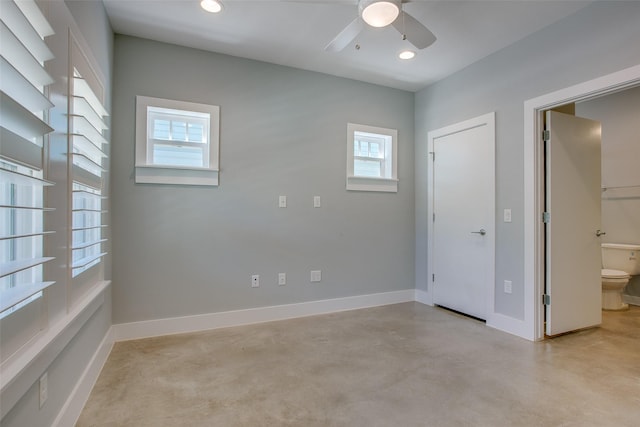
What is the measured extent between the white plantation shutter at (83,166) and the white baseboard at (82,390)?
2.06 ft

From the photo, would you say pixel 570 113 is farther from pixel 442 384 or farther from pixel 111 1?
pixel 111 1

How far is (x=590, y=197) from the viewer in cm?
314

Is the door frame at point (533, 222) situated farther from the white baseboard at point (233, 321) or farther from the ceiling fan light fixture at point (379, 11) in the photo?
the ceiling fan light fixture at point (379, 11)

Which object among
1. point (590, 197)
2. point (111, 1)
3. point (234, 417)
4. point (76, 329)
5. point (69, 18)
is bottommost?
point (234, 417)

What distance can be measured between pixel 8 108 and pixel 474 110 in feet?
12.1

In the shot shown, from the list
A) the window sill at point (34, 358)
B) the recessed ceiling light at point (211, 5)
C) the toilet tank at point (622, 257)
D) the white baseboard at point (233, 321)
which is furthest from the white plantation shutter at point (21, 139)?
the toilet tank at point (622, 257)

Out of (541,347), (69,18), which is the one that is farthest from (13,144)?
(541,347)

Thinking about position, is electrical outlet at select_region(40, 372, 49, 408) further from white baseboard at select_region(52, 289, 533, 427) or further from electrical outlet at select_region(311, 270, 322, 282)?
electrical outlet at select_region(311, 270, 322, 282)

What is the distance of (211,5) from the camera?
246 centimetres

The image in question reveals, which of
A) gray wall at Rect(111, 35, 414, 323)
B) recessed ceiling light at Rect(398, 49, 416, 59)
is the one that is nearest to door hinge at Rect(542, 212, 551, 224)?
gray wall at Rect(111, 35, 414, 323)

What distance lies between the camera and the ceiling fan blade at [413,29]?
210 centimetres

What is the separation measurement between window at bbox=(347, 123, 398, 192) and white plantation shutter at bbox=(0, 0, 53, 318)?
2.95m

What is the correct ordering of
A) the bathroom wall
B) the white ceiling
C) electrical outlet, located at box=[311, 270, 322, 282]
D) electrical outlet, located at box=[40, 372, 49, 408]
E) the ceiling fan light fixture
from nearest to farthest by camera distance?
1. electrical outlet, located at box=[40, 372, 49, 408]
2. the ceiling fan light fixture
3. the white ceiling
4. electrical outlet, located at box=[311, 270, 322, 282]
5. the bathroom wall

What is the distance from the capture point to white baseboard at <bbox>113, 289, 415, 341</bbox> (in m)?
2.91
